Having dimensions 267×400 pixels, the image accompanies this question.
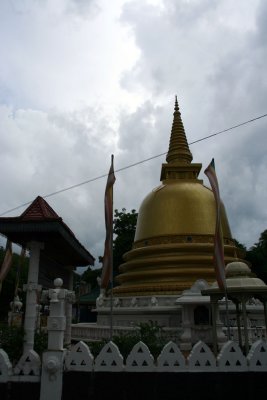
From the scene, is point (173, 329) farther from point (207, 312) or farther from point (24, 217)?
point (24, 217)

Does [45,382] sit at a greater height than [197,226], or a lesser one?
lesser

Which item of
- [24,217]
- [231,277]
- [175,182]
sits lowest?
→ [231,277]

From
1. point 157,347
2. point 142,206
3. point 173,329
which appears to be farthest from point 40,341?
point 142,206

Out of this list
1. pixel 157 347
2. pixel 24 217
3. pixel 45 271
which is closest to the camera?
pixel 157 347

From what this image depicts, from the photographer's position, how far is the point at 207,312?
16.2m

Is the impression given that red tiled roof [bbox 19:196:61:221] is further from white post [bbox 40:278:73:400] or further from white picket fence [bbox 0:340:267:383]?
white picket fence [bbox 0:340:267:383]

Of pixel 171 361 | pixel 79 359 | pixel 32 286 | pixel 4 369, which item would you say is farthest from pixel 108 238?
pixel 4 369

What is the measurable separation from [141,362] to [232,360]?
149 centimetres

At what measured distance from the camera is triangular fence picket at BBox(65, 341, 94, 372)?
6.28 meters

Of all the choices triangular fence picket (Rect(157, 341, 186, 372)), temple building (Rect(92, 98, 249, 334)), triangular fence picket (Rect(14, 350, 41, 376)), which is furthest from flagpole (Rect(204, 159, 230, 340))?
temple building (Rect(92, 98, 249, 334))

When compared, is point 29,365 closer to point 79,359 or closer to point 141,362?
point 79,359

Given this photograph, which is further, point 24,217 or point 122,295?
point 122,295

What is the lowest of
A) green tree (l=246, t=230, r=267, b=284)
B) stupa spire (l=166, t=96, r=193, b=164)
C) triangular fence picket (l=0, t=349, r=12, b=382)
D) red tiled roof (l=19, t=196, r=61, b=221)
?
triangular fence picket (l=0, t=349, r=12, b=382)

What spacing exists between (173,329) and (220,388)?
31.5ft
